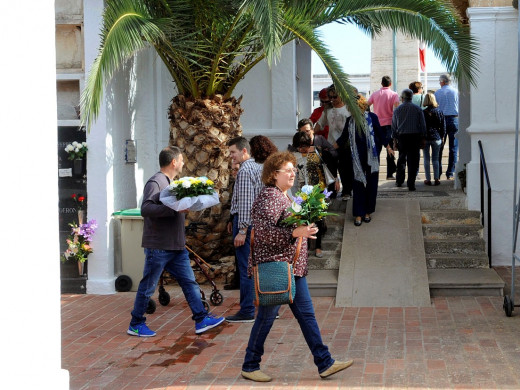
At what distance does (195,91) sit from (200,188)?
2877 millimetres

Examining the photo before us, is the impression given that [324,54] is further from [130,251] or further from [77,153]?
[130,251]

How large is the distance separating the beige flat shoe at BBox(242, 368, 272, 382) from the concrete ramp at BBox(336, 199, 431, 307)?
3060mm

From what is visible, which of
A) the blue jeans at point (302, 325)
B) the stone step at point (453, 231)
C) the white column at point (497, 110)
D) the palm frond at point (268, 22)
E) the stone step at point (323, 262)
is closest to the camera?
the blue jeans at point (302, 325)

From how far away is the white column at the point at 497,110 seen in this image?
11797 millimetres

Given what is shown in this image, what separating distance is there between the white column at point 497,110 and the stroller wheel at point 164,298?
4502 millimetres

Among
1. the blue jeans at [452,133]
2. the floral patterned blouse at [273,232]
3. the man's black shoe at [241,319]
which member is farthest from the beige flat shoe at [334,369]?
the blue jeans at [452,133]

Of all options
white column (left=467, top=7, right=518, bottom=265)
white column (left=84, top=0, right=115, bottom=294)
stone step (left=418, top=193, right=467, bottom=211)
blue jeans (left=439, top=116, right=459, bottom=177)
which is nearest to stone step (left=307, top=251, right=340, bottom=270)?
stone step (left=418, top=193, right=467, bottom=211)

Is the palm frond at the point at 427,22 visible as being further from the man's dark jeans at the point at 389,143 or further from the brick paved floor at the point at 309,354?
the man's dark jeans at the point at 389,143

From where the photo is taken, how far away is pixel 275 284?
6.75 meters

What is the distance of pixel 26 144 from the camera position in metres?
4.93

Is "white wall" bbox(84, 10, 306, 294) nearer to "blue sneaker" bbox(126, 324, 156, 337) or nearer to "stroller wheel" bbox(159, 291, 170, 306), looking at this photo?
"stroller wheel" bbox(159, 291, 170, 306)

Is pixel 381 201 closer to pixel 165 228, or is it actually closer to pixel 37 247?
pixel 165 228

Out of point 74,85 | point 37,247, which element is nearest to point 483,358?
point 37,247

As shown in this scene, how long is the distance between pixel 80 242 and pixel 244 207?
2835 mm
